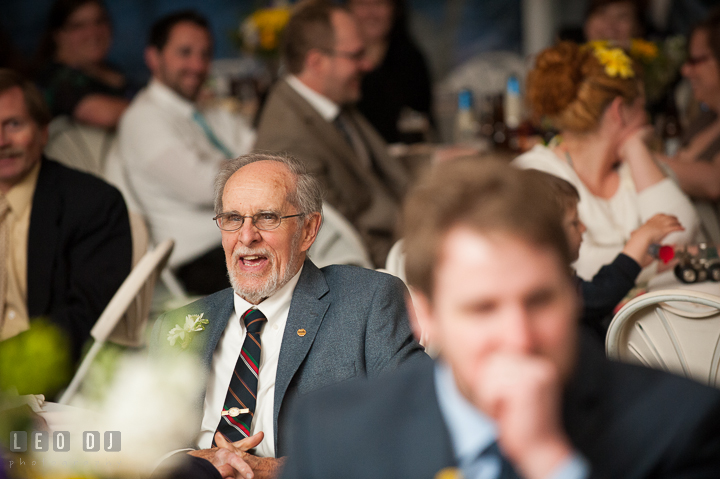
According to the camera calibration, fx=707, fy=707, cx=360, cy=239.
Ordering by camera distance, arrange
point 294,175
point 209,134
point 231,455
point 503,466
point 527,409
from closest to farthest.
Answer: point 527,409, point 503,466, point 231,455, point 294,175, point 209,134

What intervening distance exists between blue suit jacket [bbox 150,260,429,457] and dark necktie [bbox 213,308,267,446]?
0.22 feet

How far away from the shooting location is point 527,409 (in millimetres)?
673

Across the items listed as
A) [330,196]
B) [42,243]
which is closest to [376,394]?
[42,243]

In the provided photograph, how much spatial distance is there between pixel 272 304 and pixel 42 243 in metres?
1.22

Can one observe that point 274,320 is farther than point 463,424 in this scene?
Yes

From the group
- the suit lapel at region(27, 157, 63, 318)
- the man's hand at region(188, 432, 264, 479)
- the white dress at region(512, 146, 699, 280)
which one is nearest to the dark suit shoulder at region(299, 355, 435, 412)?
the man's hand at region(188, 432, 264, 479)

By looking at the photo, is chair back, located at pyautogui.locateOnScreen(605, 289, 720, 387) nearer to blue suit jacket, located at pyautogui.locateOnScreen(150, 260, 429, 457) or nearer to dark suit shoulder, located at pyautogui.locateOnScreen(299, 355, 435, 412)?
blue suit jacket, located at pyautogui.locateOnScreen(150, 260, 429, 457)

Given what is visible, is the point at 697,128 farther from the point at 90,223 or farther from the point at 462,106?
the point at 90,223

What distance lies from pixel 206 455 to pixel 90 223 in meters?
1.31

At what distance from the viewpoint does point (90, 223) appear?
99.6 inches

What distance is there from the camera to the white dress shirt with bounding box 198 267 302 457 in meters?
1.60

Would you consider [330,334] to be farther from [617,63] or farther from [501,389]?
[617,63]

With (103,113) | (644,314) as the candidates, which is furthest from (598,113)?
(103,113)

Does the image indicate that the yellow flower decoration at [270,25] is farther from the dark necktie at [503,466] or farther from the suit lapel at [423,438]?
the dark necktie at [503,466]
